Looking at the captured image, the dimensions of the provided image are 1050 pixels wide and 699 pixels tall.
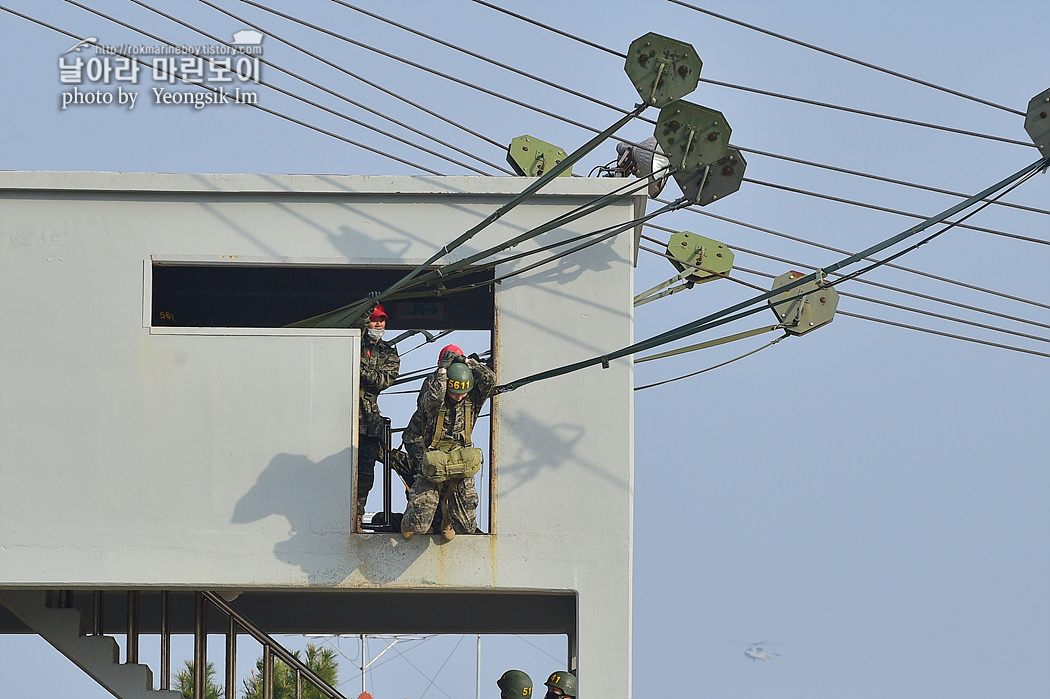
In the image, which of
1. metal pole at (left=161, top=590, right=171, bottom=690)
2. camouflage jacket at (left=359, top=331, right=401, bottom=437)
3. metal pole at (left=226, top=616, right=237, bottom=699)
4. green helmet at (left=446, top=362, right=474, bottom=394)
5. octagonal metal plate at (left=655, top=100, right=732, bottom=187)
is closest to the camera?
octagonal metal plate at (left=655, top=100, right=732, bottom=187)

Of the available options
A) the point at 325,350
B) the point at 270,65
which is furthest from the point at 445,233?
the point at 270,65

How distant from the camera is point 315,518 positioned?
1391cm

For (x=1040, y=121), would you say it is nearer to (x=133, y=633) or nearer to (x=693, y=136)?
(x=693, y=136)

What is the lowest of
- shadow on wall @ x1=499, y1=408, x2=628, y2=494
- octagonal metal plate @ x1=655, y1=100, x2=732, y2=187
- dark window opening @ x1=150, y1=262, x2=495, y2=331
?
shadow on wall @ x1=499, y1=408, x2=628, y2=494

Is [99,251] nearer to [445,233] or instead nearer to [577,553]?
[445,233]

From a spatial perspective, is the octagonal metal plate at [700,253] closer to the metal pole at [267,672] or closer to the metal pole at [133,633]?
the metal pole at [267,672]

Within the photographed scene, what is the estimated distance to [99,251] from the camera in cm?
1427

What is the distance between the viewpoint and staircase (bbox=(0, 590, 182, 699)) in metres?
16.5

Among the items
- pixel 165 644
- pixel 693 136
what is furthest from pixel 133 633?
pixel 693 136

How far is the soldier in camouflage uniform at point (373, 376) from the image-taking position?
14406 mm

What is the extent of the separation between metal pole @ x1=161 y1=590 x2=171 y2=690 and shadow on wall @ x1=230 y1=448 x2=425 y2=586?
343 centimetres

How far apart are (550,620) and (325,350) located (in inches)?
258

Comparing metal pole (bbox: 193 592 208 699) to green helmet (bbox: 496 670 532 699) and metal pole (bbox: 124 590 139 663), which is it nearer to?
metal pole (bbox: 124 590 139 663)

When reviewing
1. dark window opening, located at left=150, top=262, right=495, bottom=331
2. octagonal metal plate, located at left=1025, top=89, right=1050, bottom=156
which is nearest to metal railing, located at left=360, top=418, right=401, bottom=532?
dark window opening, located at left=150, top=262, right=495, bottom=331
